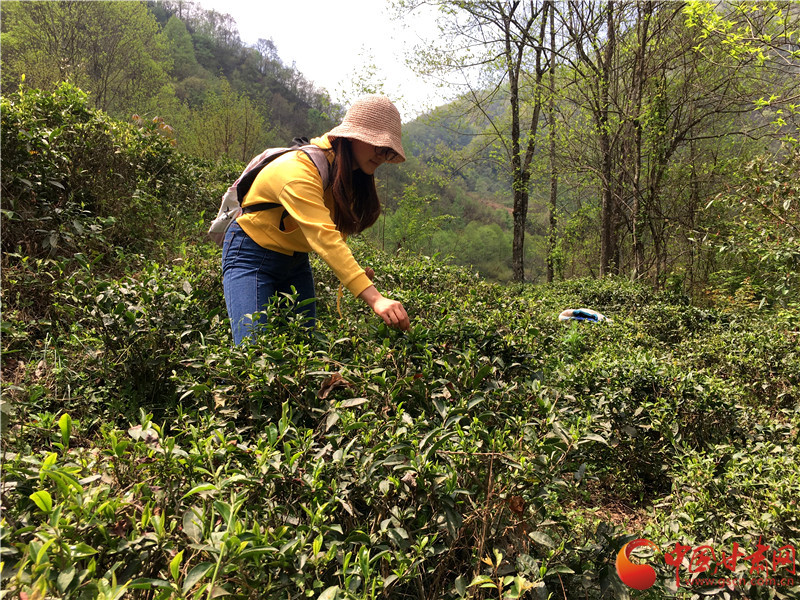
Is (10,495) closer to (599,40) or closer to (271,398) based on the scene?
(271,398)

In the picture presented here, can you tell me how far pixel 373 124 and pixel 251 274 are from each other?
37.6 inches

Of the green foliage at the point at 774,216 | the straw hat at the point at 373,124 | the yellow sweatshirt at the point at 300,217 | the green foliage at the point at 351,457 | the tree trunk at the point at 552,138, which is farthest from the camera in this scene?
the tree trunk at the point at 552,138

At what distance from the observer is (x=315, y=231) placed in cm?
190

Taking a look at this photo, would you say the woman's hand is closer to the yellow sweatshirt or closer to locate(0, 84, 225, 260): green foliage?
the yellow sweatshirt

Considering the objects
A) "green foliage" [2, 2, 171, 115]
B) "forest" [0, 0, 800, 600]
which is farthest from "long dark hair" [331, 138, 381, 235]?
"green foliage" [2, 2, 171, 115]

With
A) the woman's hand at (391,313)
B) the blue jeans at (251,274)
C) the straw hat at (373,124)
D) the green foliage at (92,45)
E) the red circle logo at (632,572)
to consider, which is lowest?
the red circle logo at (632,572)

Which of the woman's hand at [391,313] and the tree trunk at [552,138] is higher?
the tree trunk at [552,138]

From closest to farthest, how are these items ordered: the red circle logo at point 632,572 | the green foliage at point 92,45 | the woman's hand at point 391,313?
1. the red circle logo at point 632,572
2. the woman's hand at point 391,313
3. the green foliage at point 92,45

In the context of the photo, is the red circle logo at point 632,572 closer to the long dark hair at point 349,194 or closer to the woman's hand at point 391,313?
the woman's hand at point 391,313

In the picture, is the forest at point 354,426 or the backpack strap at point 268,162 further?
the backpack strap at point 268,162

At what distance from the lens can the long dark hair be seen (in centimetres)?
216

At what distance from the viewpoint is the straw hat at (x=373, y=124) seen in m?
2.10

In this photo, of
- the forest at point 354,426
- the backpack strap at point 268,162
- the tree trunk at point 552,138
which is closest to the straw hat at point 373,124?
the backpack strap at point 268,162

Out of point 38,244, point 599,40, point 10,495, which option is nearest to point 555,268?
point 599,40
